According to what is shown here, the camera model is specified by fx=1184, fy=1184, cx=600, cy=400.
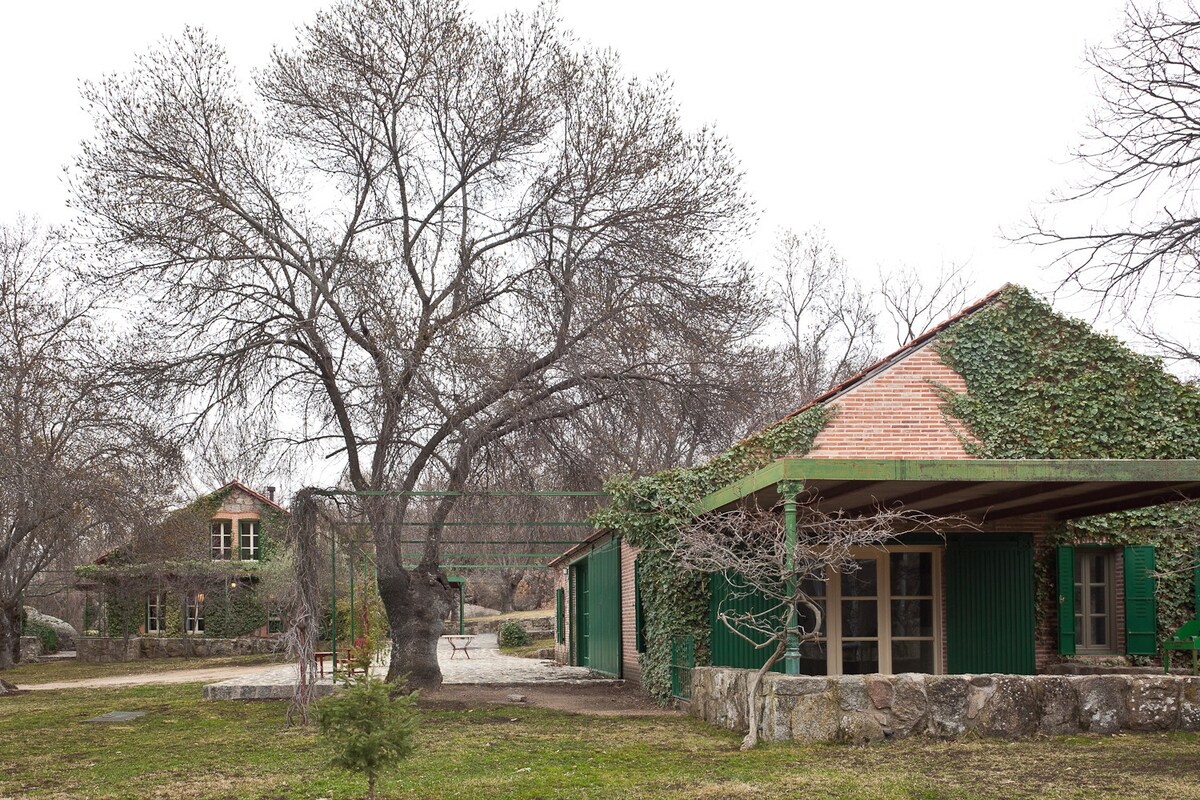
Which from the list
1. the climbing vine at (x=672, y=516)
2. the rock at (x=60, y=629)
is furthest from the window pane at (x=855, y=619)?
the rock at (x=60, y=629)

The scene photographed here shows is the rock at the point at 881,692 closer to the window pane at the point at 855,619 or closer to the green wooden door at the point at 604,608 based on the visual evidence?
the window pane at the point at 855,619

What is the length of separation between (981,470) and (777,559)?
2.07 meters

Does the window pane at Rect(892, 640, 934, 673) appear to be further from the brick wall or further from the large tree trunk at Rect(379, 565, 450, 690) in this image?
the large tree trunk at Rect(379, 565, 450, 690)

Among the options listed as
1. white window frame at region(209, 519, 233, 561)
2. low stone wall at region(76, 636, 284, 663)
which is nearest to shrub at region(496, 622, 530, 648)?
low stone wall at region(76, 636, 284, 663)

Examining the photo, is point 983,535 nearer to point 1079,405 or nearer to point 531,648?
point 1079,405

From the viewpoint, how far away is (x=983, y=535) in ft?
50.4

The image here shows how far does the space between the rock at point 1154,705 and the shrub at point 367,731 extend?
7302 mm

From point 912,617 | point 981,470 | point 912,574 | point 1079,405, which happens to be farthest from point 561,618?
point 981,470

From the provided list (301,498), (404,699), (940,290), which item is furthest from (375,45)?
(940,290)

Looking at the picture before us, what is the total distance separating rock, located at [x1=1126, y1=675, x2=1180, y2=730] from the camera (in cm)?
1134

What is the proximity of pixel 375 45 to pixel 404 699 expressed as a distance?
12.3 m

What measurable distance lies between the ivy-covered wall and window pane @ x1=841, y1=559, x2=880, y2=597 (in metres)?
2.62

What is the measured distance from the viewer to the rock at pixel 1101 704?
11.2m

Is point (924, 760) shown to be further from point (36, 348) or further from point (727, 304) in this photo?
point (36, 348)
